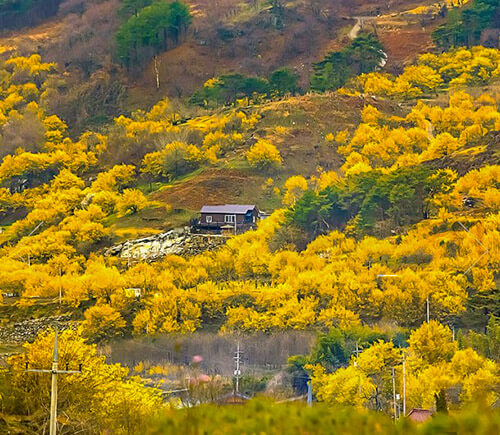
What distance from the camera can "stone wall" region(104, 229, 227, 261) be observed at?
66.7 metres

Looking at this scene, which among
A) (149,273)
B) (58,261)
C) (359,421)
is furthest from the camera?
(58,261)

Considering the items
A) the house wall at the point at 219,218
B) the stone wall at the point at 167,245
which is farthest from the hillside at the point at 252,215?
the house wall at the point at 219,218

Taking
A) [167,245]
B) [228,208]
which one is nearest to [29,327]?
[167,245]

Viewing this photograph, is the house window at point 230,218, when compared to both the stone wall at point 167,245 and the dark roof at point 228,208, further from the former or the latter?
the stone wall at point 167,245

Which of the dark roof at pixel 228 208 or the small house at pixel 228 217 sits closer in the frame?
the small house at pixel 228 217

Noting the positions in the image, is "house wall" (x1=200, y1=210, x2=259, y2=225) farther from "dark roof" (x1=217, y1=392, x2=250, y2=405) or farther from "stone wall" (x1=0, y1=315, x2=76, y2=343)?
"dark roof" (x1=217, y1=392, x2=250, y2=405)

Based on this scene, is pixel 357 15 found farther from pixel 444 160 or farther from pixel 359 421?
pixel 359 421

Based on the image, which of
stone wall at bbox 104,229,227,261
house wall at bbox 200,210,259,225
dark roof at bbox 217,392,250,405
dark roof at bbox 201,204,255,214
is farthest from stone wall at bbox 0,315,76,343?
dark roof at bbox 217,392,250,405

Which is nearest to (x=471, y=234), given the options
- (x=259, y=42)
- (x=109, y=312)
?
(x=109, y=312)

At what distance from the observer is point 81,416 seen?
22766 mm

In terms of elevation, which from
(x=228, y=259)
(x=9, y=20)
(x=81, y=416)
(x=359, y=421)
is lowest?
(x=9, y=20)

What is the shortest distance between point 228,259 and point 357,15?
54480 mm

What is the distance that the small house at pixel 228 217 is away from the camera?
224ft

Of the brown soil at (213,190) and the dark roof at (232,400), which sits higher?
the dark roof at (232,400)
